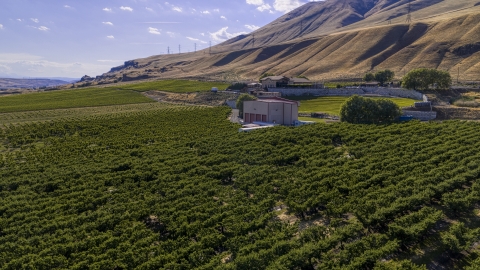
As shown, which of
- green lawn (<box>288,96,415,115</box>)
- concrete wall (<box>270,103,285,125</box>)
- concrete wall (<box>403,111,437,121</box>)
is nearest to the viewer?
concrete wall (<box>403,111,437,121</box>)

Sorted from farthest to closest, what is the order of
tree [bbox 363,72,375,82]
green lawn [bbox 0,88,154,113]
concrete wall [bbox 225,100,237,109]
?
1. tree [bbox 363,72,375,82]
2. green lawn [bbox 0,88,154,113]
3. concrete wall [bbox 225,100,237,109]

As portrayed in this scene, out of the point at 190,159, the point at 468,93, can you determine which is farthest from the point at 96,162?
the point at 468,93

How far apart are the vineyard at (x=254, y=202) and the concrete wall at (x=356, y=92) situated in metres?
33.5

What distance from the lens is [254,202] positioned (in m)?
26.1

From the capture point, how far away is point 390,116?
178ft

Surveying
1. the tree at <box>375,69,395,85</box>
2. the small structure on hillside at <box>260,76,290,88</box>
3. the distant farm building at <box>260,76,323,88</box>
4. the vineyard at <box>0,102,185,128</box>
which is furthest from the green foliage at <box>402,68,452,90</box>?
the vineyard at <box>0,102,185,128</box>

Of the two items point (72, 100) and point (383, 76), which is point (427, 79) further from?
point (72, 100)

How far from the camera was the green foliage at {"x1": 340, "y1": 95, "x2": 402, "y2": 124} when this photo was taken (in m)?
54.1

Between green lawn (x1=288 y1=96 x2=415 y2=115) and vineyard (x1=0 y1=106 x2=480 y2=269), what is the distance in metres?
23.5

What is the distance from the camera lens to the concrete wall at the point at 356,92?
78994 millimetres

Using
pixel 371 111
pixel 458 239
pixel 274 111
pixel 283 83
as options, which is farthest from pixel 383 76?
pixel 458 239

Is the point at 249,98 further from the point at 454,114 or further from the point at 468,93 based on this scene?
the point at 468,93

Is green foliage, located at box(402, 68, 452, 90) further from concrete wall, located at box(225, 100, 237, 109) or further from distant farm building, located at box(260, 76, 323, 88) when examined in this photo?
concrete wall, located at box(225, 100, 237, 109)

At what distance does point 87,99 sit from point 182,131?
70.1 metres
